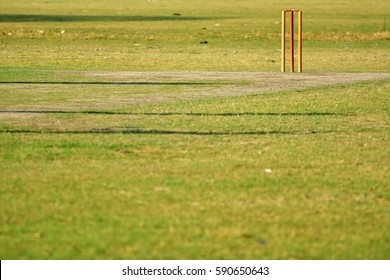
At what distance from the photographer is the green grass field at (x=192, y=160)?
9.30 m

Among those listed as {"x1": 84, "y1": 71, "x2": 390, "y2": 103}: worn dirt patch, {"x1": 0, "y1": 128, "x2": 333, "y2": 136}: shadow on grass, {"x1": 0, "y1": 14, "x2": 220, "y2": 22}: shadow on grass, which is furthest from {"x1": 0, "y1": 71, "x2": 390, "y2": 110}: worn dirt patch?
{"x1": 0, "y1": 14, "x2": 220, "y2": 22}: shadow on grass

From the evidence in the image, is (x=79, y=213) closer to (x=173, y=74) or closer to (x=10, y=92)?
(x=10, y=92)

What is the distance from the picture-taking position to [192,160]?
13.4 metres

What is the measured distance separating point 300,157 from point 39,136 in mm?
3944

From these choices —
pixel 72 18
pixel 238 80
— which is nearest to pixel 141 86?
pixel 238 80

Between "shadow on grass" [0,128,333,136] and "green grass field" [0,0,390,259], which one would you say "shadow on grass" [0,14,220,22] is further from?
"shadow on grass" [0,128,333,136]

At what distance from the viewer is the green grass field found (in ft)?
30.5

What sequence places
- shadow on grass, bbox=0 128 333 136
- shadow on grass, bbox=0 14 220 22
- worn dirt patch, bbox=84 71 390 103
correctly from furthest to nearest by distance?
shadow on grass, bbox=0 14 220 22, worn dirt patch, bbox=84 71 390 103, shadow on grass, bbox=0 128 333 136

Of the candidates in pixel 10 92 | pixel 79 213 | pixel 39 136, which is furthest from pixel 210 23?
pixel 79 213

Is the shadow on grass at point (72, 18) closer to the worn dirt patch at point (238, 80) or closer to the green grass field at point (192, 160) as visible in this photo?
the green grass field at point (192, 160)

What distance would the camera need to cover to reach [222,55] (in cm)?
4000

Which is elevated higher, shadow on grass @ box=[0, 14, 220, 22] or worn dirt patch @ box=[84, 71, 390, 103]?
worn dirt patch @ box=[84, 71, 390, 103]

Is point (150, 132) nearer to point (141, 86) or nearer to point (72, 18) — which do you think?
point (141, 86)

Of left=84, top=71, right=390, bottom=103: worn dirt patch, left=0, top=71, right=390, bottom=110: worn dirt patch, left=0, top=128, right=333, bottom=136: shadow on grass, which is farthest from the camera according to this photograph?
left=84, top=71, right=390, bottom=103: worn dirt patch
